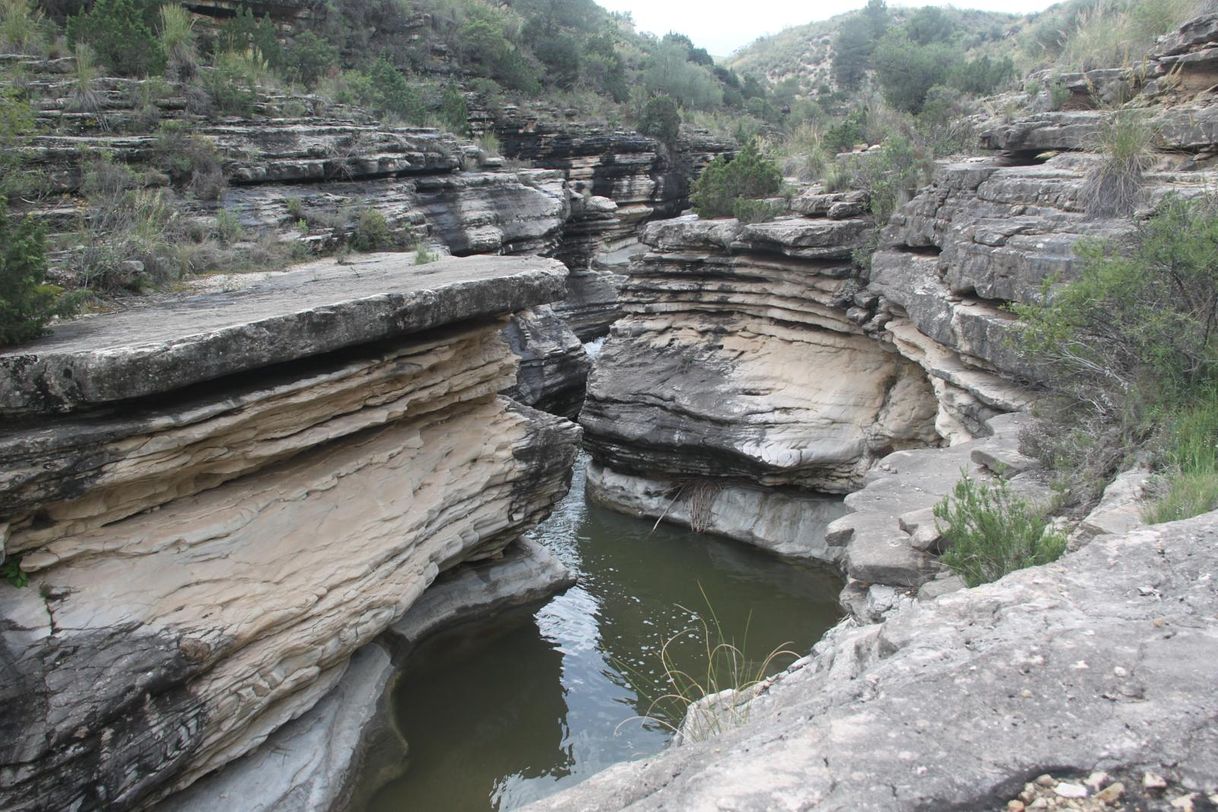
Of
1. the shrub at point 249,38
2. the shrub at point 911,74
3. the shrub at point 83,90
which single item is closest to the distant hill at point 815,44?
the shrub at point 911,74

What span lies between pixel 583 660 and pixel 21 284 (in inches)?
226

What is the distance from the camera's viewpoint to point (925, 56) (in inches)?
784

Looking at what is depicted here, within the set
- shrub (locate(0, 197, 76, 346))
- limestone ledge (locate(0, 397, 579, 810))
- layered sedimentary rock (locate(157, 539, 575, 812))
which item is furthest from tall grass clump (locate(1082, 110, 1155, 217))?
shrub (locate(0, 197, 76, 346))

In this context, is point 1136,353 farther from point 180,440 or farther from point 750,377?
point 180,440

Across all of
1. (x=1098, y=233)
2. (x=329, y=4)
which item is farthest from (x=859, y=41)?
(x=1098, y=233)

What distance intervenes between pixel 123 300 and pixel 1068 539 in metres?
7.09

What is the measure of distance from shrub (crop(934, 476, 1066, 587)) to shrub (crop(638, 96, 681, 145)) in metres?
25.9

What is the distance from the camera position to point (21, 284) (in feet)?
17.0

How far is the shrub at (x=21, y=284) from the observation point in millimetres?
5108

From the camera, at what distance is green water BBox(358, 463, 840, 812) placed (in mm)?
6836

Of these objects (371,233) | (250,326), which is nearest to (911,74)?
(371,233)

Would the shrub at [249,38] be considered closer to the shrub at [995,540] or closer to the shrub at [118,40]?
the shrub at [118,40]

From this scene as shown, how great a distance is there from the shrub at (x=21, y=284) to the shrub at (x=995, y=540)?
5617 mm

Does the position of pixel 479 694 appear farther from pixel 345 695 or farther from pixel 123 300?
pixel 123 300
